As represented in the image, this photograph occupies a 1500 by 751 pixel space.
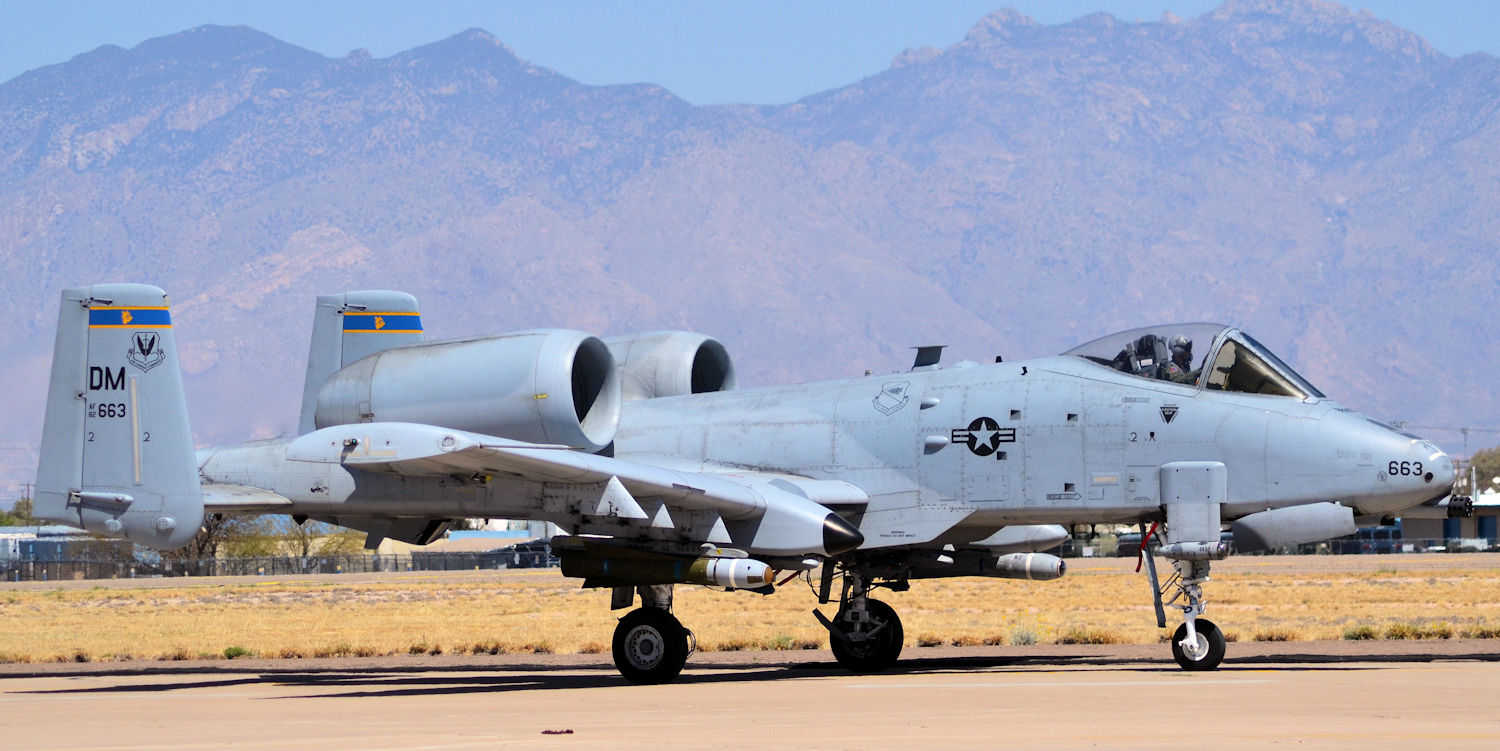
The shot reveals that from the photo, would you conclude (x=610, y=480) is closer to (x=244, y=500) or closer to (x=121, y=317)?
(x=244, y=500)

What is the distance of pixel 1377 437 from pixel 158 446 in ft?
43.4

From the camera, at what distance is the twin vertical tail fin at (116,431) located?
2044 centimetres

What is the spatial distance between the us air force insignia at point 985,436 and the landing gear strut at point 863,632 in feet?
8.58

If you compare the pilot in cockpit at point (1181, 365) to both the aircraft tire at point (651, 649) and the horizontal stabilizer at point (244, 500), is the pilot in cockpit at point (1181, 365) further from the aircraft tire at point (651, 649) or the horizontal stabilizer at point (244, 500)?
the horizontal stabilizer at point (244, 500)

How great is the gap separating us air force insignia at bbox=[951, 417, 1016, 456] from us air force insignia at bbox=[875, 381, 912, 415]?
2.84 ft

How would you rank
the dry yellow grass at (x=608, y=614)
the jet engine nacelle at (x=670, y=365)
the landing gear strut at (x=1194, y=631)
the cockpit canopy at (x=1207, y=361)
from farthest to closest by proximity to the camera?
the dry yellow grass at (x=608, y=614) < the jet engine nacelle at (x=670, y=365) < the cockpit canopy at (x=1207, y=361) < the landing gear strut at (x=1194, y=631)

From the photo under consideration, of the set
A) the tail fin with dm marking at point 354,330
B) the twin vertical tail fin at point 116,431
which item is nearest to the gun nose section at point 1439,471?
the tail fin with dm marking at point 354,330

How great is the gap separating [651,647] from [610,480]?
2.10 meters

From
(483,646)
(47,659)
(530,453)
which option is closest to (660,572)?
(530,453)

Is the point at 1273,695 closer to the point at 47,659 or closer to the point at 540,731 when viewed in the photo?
the point at 540,731

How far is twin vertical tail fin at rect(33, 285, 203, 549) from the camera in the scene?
20.4 metres

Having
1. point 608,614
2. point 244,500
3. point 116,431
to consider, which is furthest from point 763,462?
point 608,614

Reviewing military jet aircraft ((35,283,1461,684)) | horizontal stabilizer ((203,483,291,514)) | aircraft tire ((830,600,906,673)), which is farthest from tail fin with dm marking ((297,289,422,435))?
aircraft tire ((830,600,906,673))

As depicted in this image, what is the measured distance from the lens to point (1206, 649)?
18406mm
